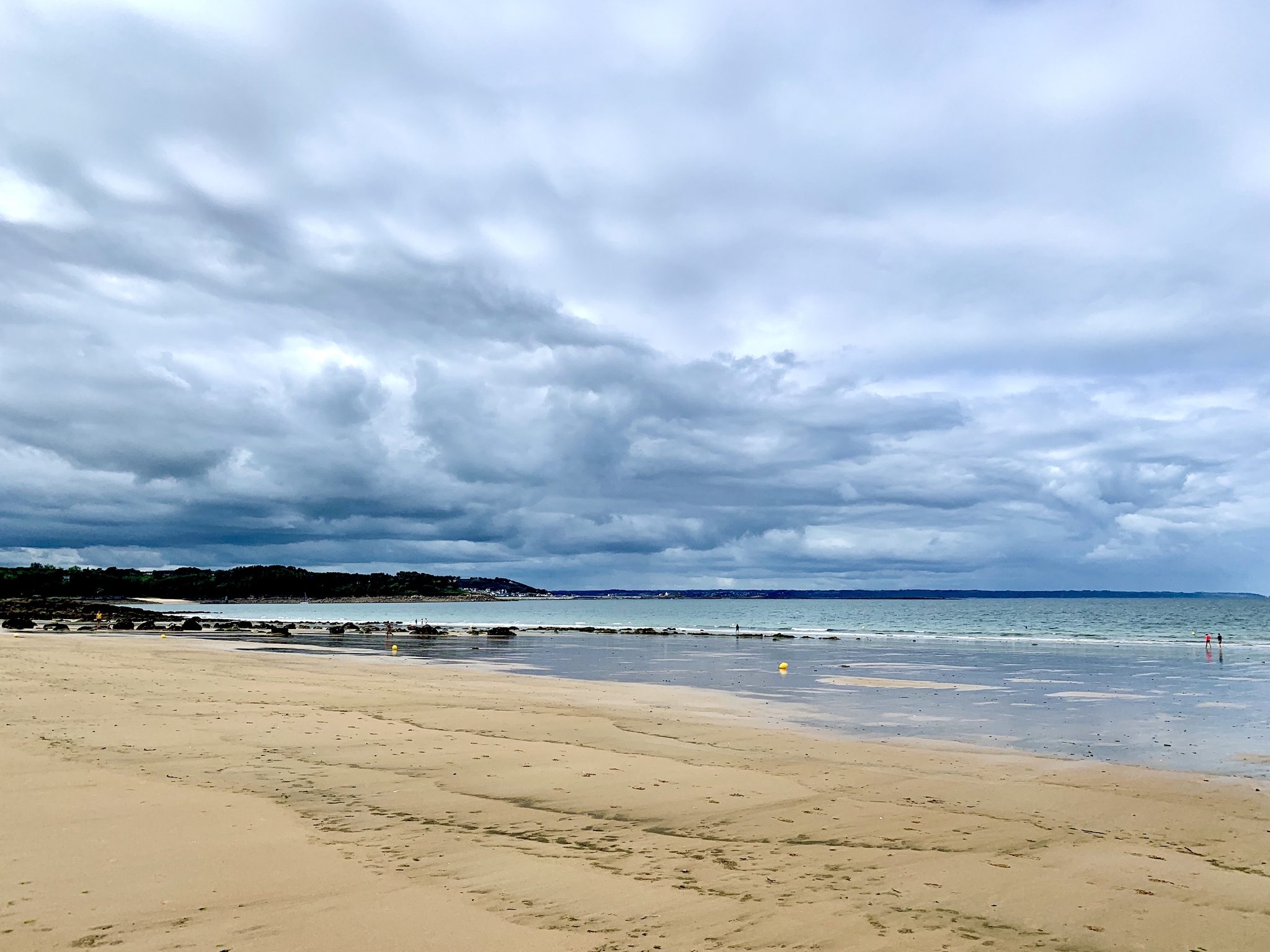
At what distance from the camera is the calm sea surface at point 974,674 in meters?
18.8

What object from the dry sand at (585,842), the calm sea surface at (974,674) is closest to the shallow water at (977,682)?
the calm sea surface at (974,674)

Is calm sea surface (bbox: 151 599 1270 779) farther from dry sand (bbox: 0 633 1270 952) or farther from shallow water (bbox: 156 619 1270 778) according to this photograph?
dry sand (bbox: 0 633 1270 952)

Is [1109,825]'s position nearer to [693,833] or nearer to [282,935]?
[693,833]

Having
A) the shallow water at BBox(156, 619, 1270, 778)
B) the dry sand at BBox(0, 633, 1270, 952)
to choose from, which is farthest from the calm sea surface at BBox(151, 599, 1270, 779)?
the dry sand at BBox(0, 633, 1270, 952)

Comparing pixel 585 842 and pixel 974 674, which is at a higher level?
pixel 585 842

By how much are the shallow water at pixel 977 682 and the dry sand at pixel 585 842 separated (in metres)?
3.25

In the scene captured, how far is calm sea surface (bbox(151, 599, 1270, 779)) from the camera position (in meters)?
18.8

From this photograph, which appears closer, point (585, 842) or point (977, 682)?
point (585, 842)

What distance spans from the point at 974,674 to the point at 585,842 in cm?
3318

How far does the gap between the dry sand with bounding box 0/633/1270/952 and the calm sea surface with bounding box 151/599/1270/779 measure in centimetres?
354

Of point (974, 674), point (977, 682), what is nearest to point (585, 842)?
point (977, 682)

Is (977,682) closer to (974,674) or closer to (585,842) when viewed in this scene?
(974,674)

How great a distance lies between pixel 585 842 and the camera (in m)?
9.09

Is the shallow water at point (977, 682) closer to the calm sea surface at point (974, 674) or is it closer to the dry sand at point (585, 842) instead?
the calm sea surface at point (974, 674)
